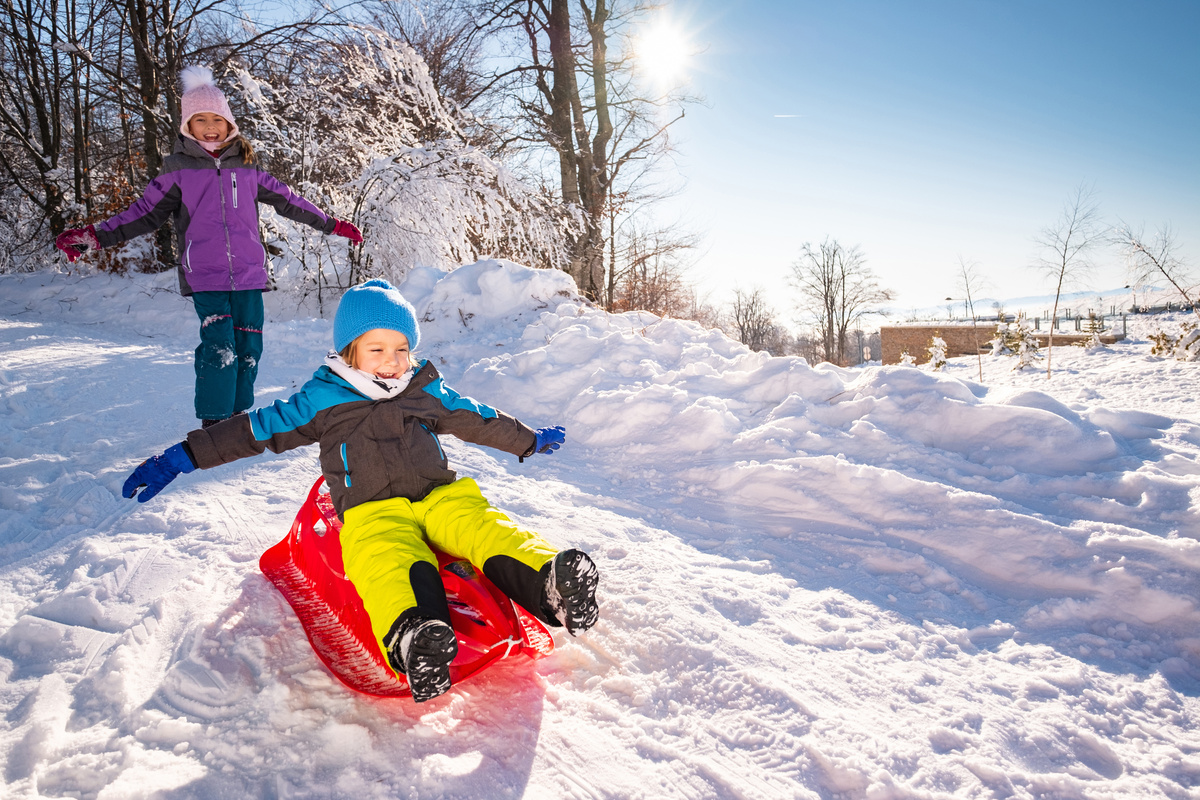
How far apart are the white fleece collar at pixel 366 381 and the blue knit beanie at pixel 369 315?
0.06 meters

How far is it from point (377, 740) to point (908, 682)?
1.54 m

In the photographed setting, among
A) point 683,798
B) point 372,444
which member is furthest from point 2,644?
point 683,798

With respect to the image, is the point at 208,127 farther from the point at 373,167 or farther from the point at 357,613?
the point at 373,167

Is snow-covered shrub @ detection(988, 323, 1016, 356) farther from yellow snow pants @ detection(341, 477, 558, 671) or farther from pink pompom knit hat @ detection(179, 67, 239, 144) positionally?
pink pompom knit hat @ detection(179, 67, 239, 144)

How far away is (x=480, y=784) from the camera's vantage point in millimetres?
1384

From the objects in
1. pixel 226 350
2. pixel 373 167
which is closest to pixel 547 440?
pixel 226 350

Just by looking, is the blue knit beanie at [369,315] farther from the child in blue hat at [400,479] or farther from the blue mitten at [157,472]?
the blue mitten at [157,472]

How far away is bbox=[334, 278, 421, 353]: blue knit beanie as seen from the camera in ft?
7.00

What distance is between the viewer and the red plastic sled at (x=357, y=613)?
1.66 metres

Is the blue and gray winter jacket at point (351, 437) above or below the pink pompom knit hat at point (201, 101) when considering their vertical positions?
below

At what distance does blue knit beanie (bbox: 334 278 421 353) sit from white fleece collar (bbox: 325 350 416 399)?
62 mm

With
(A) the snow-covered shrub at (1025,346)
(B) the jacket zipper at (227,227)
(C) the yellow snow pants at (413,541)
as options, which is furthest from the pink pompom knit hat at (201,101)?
(A) the snow-covered shrub at (1025,346)

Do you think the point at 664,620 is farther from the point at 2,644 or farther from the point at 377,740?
the point at 2,644

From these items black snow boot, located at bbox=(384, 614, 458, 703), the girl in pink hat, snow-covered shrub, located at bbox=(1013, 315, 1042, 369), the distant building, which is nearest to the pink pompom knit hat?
the girl in pink hat
